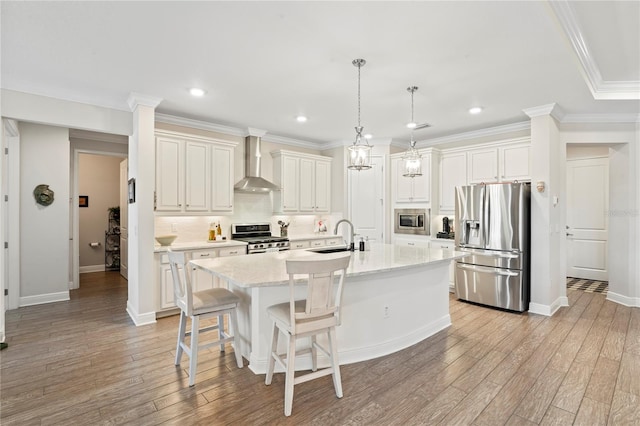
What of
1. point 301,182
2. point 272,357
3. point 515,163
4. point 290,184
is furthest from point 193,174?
point 515,163

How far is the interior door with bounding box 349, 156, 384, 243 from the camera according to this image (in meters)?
6.11

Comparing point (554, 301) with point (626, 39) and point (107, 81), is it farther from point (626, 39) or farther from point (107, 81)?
point (107, 81)

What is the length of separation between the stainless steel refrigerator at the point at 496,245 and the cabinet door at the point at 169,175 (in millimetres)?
4108

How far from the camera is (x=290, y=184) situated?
5.79 meters

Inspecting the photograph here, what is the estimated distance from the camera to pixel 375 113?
15.0 ft

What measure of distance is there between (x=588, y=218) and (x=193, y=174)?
7.23 meters

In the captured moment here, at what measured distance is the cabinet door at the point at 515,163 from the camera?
187 inches

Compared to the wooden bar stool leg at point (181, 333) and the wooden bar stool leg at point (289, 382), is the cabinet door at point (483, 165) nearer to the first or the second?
the wooden bar stool leg at point (289, 382)

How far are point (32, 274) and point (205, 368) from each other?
3.76 meters

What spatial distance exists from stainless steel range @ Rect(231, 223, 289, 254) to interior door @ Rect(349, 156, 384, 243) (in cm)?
161

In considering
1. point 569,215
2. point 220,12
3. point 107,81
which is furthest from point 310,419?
point 569,215

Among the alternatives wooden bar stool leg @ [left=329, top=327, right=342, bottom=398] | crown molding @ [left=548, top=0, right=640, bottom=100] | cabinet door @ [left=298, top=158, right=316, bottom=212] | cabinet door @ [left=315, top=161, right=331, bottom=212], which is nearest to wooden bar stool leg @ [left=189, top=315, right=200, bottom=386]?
wooden bar stool leg @ [left=329, top=327, right=342, bottom=398]

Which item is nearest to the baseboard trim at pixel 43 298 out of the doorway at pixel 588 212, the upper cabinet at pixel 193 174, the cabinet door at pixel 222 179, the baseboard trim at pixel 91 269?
the upper cabinet at pixel 193 174

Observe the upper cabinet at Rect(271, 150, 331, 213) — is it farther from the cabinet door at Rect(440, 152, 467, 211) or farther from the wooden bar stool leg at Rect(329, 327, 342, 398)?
the wooden bar stool leg at Rect(329, 327, 342, 398)
